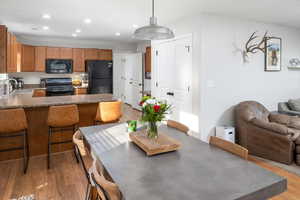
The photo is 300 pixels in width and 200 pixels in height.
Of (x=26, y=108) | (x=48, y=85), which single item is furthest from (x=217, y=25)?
(x=48, y=85)

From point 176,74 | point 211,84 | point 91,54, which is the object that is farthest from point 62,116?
point 91,54

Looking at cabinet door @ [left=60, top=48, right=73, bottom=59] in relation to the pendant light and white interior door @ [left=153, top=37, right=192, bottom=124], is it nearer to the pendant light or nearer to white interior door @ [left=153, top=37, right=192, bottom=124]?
white interior door @ [left=153, top=37, right=192, bottom=124]

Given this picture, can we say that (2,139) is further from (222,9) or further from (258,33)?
(258,33)

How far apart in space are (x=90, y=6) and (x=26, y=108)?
2.00 metres

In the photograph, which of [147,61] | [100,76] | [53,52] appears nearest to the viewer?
[53,52]

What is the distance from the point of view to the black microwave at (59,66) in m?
6.59

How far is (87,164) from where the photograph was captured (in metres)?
1.90

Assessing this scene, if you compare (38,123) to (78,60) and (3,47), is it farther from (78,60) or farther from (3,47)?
(78,60)

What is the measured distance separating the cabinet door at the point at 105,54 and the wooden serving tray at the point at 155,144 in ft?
19.7

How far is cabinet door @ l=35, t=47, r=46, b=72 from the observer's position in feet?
21.1

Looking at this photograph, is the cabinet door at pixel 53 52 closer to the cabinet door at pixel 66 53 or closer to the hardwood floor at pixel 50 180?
the cabinet door at pixel 66 53

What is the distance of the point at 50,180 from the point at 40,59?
4839 mm

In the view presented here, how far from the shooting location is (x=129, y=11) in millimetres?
3826

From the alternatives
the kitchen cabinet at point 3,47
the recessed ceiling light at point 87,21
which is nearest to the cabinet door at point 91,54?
the recessed ceiling light at point 87,21
